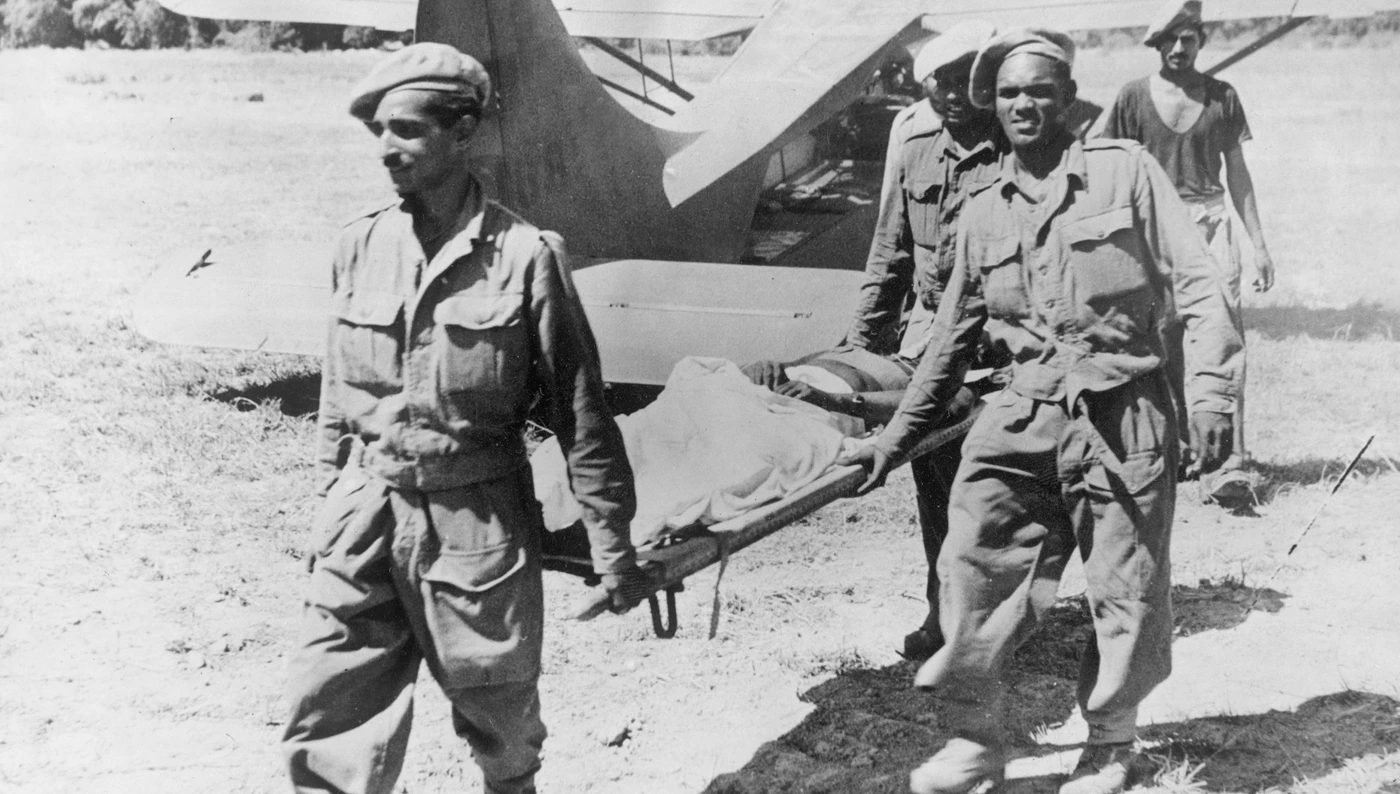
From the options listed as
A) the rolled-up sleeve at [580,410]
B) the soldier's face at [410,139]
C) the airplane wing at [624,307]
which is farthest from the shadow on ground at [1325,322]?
the soldier's face at [410,139]

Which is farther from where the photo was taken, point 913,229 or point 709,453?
point 913,229

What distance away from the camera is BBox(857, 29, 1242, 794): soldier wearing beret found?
10.2ft

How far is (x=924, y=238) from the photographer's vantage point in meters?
4.21

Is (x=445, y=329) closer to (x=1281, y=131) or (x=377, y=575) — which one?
(x=377, y=575)

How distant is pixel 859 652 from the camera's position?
14.5ft

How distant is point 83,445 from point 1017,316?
198 inches

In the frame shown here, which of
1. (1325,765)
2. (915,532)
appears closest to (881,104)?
(915,532)

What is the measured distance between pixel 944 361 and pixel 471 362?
56.9 inches

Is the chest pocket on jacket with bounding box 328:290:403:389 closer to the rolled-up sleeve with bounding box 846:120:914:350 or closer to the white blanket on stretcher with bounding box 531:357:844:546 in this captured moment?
the white blanket on stretcher with bounding box 531:357:844:546

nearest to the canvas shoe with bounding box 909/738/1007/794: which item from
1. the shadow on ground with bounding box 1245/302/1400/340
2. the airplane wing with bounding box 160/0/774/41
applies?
the shadow on ground with bounding box 1245/302/1400/340

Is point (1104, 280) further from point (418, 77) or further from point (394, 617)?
point (394, 617)

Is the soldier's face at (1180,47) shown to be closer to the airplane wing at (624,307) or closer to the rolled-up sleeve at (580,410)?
the airplane wing at (624,307)

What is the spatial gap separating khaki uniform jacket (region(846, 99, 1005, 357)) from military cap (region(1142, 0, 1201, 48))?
6.71ft

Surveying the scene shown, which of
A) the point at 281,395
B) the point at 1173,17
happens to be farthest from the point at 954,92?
the point at 281,395
